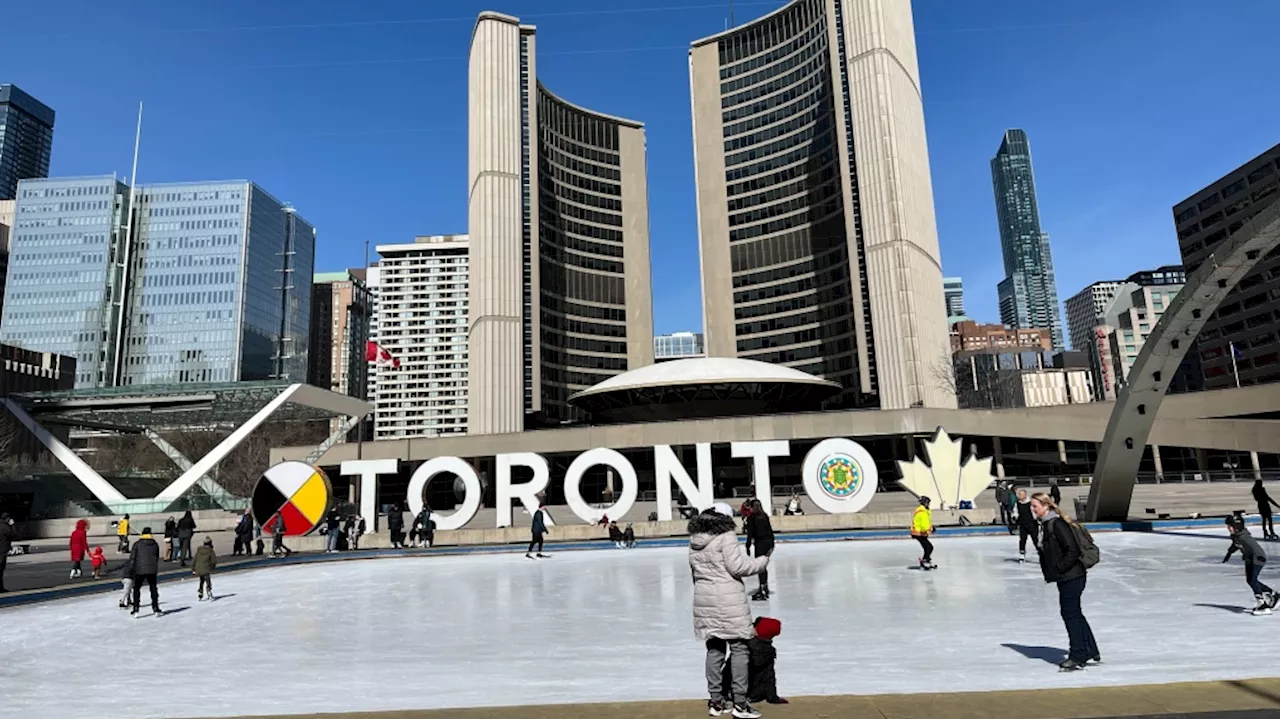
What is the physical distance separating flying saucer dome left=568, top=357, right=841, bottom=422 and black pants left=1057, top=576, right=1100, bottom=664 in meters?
68.8

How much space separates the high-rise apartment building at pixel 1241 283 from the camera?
111m

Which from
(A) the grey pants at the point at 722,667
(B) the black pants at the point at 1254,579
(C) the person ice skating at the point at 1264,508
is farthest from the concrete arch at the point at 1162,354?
(A) the grey pants at the point at 722,667

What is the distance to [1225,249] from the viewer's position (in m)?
20.0

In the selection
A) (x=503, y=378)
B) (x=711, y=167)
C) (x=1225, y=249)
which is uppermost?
(x=711, y=167)

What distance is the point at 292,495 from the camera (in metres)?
29.6

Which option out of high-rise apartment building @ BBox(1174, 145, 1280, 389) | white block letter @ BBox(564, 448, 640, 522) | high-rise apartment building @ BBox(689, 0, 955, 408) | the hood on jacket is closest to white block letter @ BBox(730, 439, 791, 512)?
white block letter @ BBox(564, 448, 640, 522)

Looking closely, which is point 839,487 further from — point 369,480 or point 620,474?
point 369,480

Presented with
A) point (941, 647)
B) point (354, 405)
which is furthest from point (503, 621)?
point (354, 405)

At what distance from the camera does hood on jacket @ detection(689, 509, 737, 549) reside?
6.14 metres

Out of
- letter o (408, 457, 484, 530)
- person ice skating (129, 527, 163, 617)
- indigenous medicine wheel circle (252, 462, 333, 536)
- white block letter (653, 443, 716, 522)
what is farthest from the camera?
white block letter (653, 443, 716, 522)

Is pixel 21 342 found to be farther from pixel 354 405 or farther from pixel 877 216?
pixel 877 216

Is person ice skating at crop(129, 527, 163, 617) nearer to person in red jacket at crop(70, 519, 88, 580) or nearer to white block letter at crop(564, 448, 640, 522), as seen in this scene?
person in red jacket at crop(70, 519, 88, 580)

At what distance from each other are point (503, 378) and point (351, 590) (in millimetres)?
75184

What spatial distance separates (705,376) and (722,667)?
7157 cm
